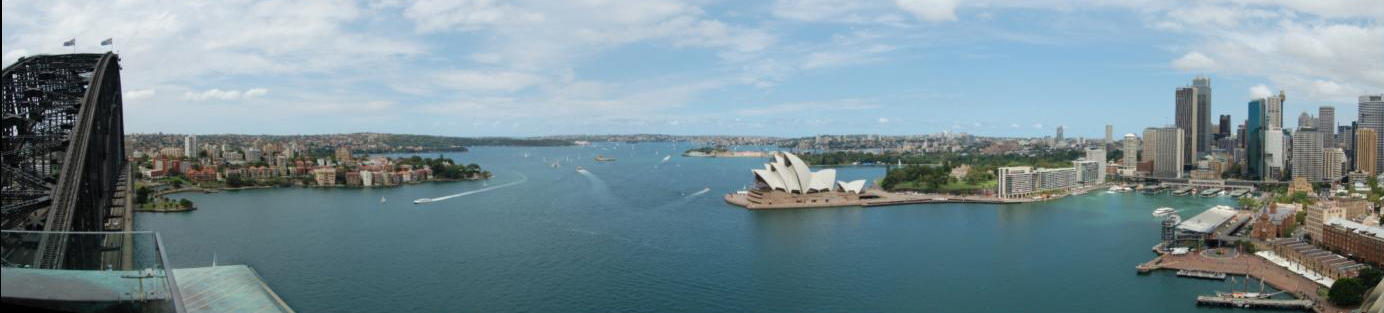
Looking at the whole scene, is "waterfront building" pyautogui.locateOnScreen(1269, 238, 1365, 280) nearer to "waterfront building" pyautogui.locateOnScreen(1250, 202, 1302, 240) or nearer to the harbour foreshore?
"waterfront building" pyautogui.locateOnScreen(1250, 202, 1302, 240)

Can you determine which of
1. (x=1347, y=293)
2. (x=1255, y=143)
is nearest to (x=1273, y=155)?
(x=1255, y=143)

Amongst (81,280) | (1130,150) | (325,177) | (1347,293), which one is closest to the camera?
(81,280)

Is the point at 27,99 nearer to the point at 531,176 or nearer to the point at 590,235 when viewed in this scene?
the point at 590,235

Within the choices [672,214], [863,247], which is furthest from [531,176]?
[863,247]

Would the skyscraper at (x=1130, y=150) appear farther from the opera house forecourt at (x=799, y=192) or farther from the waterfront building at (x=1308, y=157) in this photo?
the opera house forecourt at (x=799, y=192)

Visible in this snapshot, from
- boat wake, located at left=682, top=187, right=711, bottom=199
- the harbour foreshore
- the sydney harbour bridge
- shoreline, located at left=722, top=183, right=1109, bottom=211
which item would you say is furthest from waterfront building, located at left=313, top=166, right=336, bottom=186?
the sydney harbour bridge

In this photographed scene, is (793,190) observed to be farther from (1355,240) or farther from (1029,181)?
(1355,240)

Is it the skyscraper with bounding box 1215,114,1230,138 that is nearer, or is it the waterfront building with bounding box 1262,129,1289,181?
the waterfront building with bounding box 1262,129,1289,181
